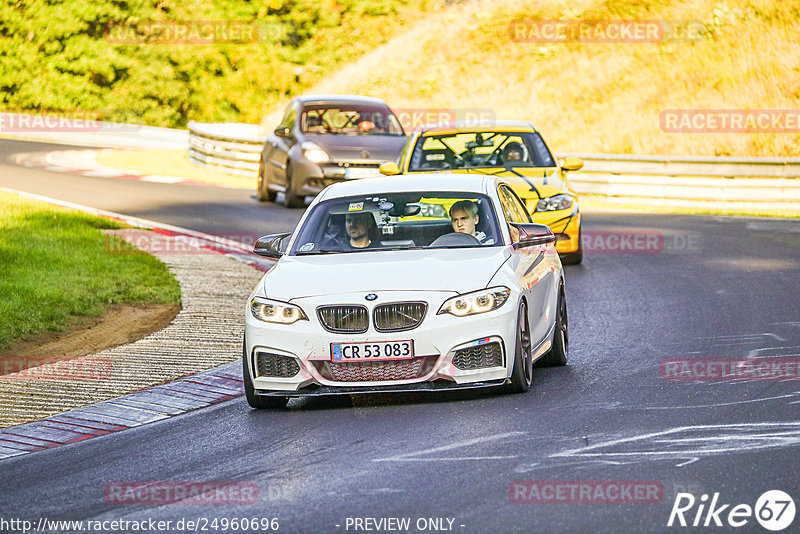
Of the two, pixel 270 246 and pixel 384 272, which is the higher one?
pixel 384 272

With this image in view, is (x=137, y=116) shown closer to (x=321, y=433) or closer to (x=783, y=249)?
(x=783, y=249)

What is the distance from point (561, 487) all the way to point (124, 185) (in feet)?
76.6

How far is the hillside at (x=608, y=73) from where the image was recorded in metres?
32.4

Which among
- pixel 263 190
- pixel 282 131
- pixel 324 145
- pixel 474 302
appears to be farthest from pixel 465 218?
pixel 263 190

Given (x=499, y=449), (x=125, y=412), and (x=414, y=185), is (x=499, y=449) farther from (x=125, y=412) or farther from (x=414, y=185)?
(x=414, y=185)

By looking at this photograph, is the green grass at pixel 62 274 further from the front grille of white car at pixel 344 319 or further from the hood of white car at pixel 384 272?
the front grille of white car at pixel 344 319

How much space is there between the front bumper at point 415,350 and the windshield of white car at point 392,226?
111cm

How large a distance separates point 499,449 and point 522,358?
164 cm

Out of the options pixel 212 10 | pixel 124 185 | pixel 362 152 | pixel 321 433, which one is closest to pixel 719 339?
pixel 321 433

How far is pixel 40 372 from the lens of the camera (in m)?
10.9

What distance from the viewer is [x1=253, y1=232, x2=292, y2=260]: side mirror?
10164mm

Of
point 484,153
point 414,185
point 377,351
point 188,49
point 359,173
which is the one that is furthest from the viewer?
point 188,49

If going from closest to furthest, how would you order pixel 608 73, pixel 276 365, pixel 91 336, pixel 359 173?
pixel 276 365, pixel 91 336, pixel 359 173, pixel 608 73

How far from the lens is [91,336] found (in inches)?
501
